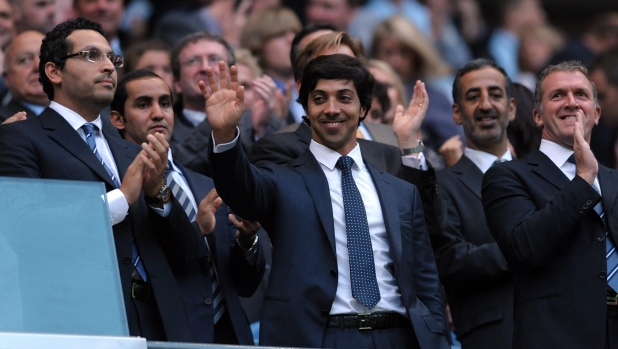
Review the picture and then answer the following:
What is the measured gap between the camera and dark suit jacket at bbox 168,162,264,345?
16.5ft

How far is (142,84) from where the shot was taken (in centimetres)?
578

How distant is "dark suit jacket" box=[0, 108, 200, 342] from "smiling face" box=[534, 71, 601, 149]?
1.84 m

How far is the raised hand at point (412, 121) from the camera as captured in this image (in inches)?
222

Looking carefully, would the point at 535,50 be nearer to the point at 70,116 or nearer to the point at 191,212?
the point at 191,212

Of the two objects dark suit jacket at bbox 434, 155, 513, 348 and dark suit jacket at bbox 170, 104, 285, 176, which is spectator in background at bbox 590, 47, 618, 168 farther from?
dark suit jacket at bbox 170, 104, 285, 176

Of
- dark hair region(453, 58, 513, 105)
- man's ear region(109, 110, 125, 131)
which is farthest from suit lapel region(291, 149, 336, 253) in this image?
dark hair region(453, 58, 513, 105)

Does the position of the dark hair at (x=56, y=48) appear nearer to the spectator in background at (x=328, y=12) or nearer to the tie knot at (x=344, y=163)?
the tie knot at (x=344, y=163)

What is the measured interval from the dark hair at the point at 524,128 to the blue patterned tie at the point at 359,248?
89.0 inches

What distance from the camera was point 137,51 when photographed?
24.6 feet

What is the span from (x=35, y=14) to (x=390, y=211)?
3927 mm

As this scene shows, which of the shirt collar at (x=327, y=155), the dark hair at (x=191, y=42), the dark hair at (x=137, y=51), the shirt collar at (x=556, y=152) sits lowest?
the shirt collar at (x=556, y=152)

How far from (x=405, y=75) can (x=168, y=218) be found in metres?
4.82

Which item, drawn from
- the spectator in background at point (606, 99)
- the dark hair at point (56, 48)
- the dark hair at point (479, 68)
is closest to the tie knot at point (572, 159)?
the dark hair at point (479, 68)

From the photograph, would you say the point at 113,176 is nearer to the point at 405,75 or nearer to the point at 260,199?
the point at 260,199
